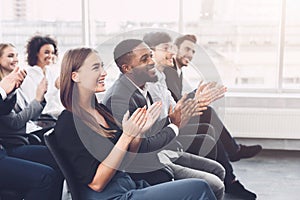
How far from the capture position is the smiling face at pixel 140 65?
2182 mm

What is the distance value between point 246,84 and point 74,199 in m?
3.21

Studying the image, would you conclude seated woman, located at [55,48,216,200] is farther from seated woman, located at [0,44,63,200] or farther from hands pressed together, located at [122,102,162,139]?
seated woman, located at [0,44,63,200]

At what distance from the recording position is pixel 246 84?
4.59m

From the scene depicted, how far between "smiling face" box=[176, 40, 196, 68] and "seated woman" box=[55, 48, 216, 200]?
1262 mm

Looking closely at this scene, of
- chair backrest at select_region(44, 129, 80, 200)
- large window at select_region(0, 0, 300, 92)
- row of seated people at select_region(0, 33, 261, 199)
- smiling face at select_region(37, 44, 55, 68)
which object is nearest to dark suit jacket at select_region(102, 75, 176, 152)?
row of seated people at select_region(0, 33, 261, 199)

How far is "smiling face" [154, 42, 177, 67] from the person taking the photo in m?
2.79

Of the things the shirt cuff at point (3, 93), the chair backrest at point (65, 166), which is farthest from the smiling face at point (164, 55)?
the chair backrest at point (65, 166)

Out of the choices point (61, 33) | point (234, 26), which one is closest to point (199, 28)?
point (234, 26)

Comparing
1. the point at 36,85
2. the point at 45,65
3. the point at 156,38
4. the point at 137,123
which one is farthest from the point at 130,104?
the point at 45,65

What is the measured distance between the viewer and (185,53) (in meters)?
3.21

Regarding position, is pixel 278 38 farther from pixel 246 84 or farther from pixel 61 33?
pixel 61 33

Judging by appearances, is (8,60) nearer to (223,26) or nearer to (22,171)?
(22,171)

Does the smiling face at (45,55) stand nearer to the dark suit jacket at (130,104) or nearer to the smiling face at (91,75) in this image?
the dark suit jacket at (130,104)

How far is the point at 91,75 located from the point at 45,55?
1.56 m
